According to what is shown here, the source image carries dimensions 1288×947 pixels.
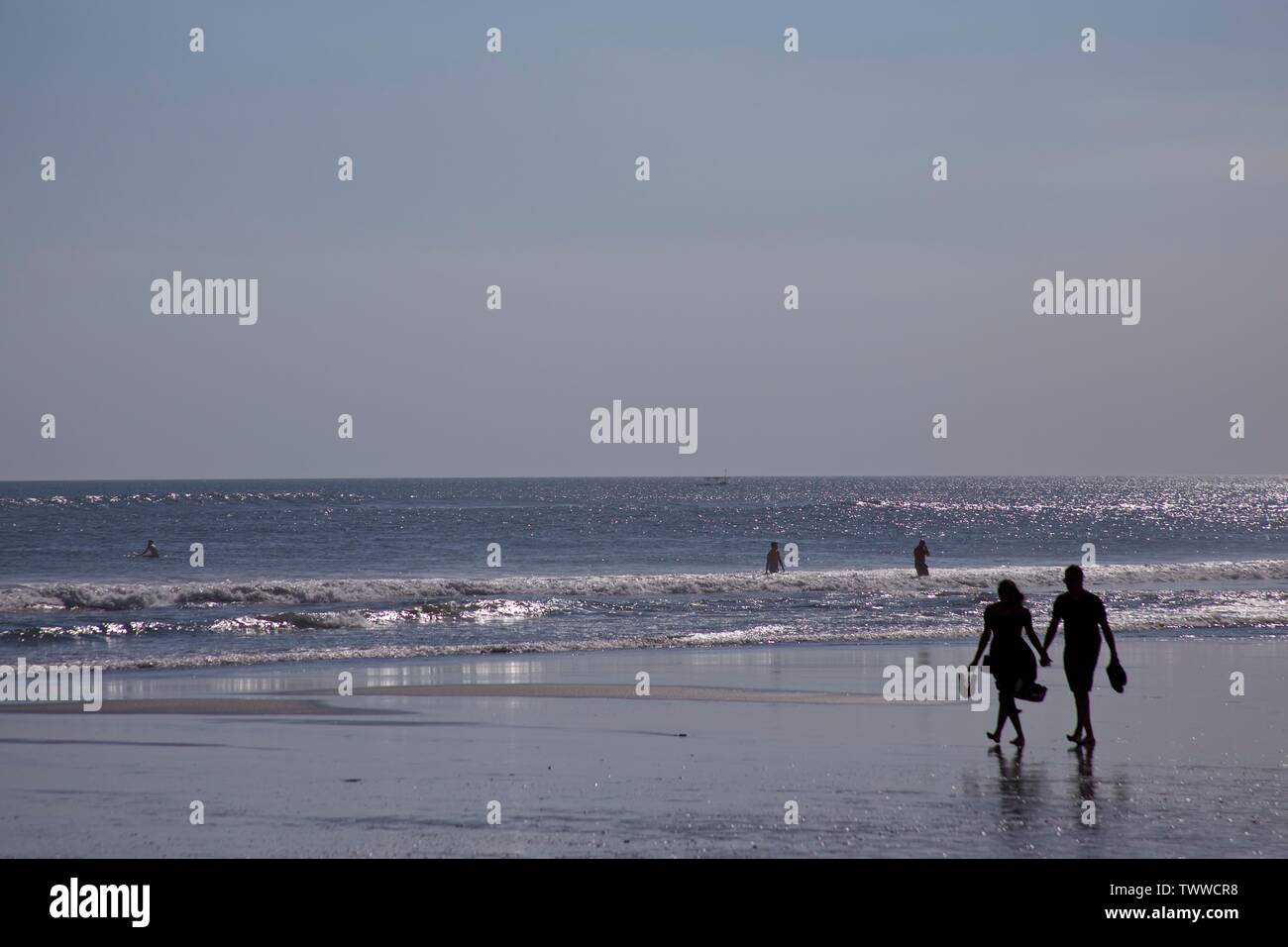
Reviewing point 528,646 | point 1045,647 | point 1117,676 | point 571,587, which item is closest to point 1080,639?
point 1045,647

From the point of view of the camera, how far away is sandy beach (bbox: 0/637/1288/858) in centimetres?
822

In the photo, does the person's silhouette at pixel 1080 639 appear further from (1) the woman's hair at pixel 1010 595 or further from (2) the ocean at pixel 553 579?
(2) the ocean at pixel 553 579

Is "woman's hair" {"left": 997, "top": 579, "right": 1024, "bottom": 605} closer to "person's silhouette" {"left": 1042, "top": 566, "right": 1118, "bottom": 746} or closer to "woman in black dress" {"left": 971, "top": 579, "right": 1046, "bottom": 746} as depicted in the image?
"woman in black dress" {"left": 971, "top": 579, "right": 1046, "bottom": 746}

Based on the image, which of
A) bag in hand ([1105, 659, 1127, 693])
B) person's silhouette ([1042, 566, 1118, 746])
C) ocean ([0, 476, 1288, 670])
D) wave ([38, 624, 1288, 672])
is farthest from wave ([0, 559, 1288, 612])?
person's silhouette ([1042, 566, 1118, 746])

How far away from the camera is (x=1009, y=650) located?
12.3m

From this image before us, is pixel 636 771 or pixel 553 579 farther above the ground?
pixel 553 579

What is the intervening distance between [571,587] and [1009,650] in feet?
84.8

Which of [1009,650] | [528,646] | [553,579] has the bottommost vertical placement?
[528,646]

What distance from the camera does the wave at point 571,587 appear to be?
110ft

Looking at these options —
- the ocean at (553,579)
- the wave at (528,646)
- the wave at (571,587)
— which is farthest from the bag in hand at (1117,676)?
the wave at (571,587)

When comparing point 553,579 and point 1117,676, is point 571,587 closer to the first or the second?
point 553,579

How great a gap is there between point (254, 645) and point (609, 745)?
539 inches
